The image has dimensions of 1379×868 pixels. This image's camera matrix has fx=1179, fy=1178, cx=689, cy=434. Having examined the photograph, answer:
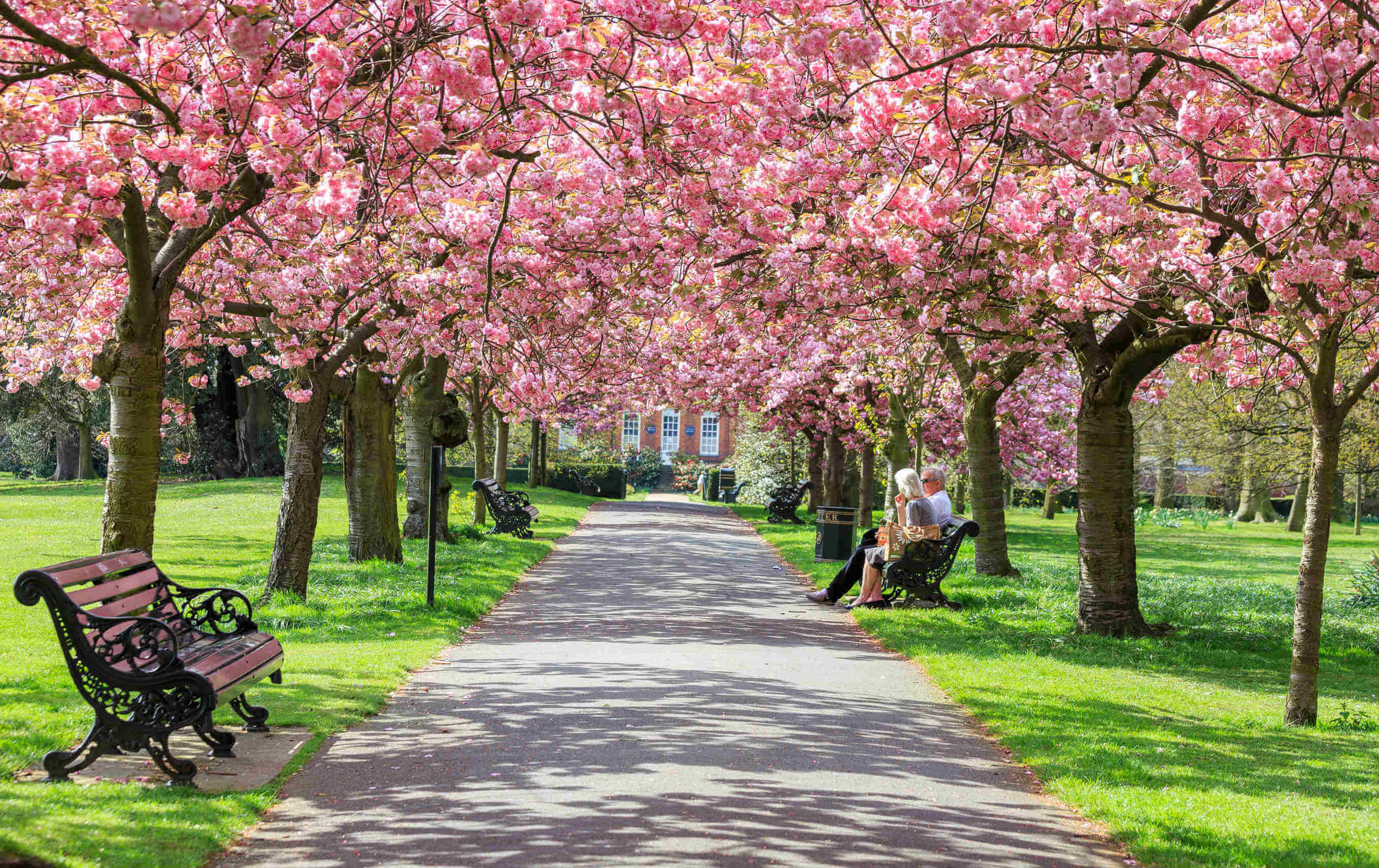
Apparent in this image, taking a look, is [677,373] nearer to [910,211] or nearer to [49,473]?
[910,211]

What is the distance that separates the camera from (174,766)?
17.5 feet

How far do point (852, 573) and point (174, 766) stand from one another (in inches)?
355

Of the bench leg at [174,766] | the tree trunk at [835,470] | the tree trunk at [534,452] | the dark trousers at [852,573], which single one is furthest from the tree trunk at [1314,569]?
the tree trunk at [534,452]

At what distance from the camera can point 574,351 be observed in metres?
19.1

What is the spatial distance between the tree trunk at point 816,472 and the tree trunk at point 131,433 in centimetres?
2699

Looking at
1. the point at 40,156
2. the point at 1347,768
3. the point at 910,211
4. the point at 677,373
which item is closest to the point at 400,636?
the point at 40,156

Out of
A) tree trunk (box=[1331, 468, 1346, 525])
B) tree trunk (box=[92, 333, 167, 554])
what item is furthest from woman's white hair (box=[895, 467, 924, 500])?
tree trunk (box=[1331, 468, 1346, 525])

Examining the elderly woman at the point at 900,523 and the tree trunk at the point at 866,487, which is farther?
the tree trunk at the point at 866,487

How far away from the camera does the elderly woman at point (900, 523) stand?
12.6 metres

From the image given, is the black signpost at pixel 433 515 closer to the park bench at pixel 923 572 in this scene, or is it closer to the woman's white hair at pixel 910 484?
the park bench at pixel 923 572

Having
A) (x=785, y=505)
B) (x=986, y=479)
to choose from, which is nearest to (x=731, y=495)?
(x=785, y=505)

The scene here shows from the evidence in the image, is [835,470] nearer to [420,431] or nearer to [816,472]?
[816,472]

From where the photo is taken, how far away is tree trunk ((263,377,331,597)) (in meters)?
12.3

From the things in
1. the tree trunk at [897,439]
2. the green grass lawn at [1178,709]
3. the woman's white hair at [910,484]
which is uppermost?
the tree trunk at [897,439]
